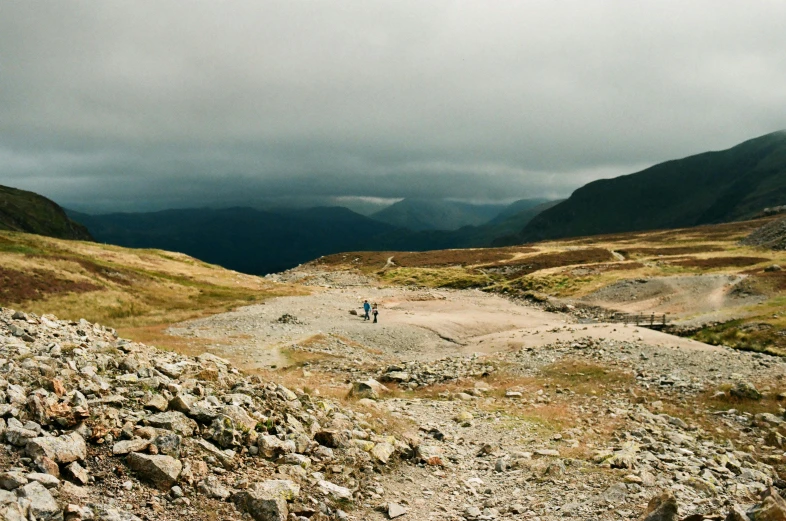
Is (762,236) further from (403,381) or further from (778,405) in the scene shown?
(403,381)

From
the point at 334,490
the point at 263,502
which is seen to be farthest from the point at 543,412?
the point at 263,502

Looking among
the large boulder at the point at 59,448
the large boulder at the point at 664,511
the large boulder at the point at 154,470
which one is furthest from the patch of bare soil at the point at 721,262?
the large boulder at the point at 59,448

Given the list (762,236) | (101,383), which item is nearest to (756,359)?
(101,383)

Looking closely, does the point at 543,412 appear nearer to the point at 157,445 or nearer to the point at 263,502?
the point at 263,502

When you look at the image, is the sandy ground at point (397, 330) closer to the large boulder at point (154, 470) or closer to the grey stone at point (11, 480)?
the large boulder at point (154, 470)

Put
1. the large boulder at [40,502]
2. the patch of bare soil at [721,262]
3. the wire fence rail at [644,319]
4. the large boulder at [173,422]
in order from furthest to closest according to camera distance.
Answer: the patch of bare soil at [721,262], the wire fence rail at [644,319], the large boulder at [173,422], the large boulder at [40,502]

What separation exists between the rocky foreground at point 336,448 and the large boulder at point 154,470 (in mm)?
32

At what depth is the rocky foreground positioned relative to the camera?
10.5 meters

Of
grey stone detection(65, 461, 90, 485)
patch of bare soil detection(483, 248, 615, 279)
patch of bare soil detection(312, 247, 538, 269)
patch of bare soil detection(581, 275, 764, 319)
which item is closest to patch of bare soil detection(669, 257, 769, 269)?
patch of bare soil detection(581, 275, 764, 319)

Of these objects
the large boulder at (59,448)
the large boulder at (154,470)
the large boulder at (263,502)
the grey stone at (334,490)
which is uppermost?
the large boulder at (59,448)

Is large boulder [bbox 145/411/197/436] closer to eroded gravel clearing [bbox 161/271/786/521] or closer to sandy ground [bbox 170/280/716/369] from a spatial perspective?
eroded gravel clearing [bbox 161/271/786/521]

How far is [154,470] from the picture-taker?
1076cm

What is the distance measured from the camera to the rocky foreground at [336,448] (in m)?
10.5

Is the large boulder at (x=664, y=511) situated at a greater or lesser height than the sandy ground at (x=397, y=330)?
greater
